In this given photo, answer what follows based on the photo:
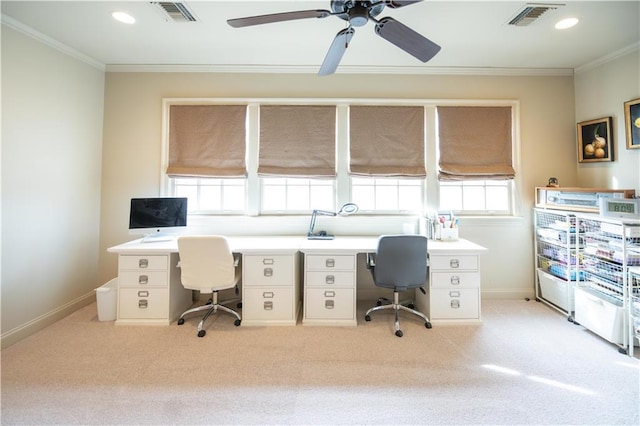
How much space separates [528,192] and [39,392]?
4643mm

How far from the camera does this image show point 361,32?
2.39 m

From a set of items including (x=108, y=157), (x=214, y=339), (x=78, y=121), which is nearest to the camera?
(x=214, y=339)

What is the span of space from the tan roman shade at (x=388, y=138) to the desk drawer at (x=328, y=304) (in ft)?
4.64

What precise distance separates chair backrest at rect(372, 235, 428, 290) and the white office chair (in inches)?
51.9

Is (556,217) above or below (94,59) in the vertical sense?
below

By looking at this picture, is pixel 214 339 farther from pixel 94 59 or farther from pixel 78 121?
pixel 94 59

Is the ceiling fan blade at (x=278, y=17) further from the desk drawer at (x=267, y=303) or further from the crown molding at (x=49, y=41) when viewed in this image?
the crown molding at (x=49, y=41)

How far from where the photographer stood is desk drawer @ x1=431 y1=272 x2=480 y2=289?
96.8 inches

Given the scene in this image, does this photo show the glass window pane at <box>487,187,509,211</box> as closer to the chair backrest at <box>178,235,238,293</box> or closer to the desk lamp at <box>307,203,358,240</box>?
the desk lamp at <box>307,203,358,240</box>

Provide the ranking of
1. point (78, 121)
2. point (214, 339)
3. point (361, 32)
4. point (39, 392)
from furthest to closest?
point (78, 121), point (361, 32), point (214, 339), point (39, 392)

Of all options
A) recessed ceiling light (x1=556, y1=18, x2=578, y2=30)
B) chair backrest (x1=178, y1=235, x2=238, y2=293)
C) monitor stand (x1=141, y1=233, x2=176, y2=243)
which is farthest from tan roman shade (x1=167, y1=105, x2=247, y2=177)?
recessed ceiling light (x1=556, y1=18, x2=578, y2=30)

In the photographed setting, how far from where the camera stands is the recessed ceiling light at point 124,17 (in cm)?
217

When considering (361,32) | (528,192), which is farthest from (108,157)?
(528,192)

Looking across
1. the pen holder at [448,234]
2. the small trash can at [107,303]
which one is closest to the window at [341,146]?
the pen holder at [448,234]
